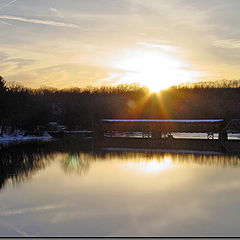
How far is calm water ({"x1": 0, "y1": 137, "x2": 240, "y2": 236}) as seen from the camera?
398 inches

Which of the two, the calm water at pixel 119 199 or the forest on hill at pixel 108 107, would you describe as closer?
the calm water at pixel 119 199

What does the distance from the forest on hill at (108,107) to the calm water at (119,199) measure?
31.2 metres

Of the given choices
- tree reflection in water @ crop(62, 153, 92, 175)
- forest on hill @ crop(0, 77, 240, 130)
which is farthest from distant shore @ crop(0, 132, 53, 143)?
tree reflection in water @ crop(62, 153, 92, 175)

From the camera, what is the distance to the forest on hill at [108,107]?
58031 millimetres

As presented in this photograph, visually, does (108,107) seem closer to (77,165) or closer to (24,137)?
(24,137)

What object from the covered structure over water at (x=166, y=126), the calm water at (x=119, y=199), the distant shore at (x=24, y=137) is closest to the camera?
the calm water at (x=119, y=199)

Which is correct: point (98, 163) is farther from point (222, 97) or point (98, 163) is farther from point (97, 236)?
point (222, 97)

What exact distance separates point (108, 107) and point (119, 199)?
3501 inches

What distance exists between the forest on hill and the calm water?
31.2m

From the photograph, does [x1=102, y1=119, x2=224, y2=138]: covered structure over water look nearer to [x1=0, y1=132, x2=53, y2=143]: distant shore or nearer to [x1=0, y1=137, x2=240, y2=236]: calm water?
[x1=0, y1=132, x2=53, y2=143]: distant shore

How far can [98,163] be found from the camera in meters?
24.1

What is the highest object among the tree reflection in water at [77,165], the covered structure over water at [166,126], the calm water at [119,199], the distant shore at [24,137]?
the covered structure over water at [166,126]

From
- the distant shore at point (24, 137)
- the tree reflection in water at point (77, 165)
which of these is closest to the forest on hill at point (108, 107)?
the distant shore at point (24, 137)

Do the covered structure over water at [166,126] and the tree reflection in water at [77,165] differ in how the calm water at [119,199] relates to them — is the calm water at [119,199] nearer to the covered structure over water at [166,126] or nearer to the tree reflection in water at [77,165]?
the tree reflection in water at [77,165]
